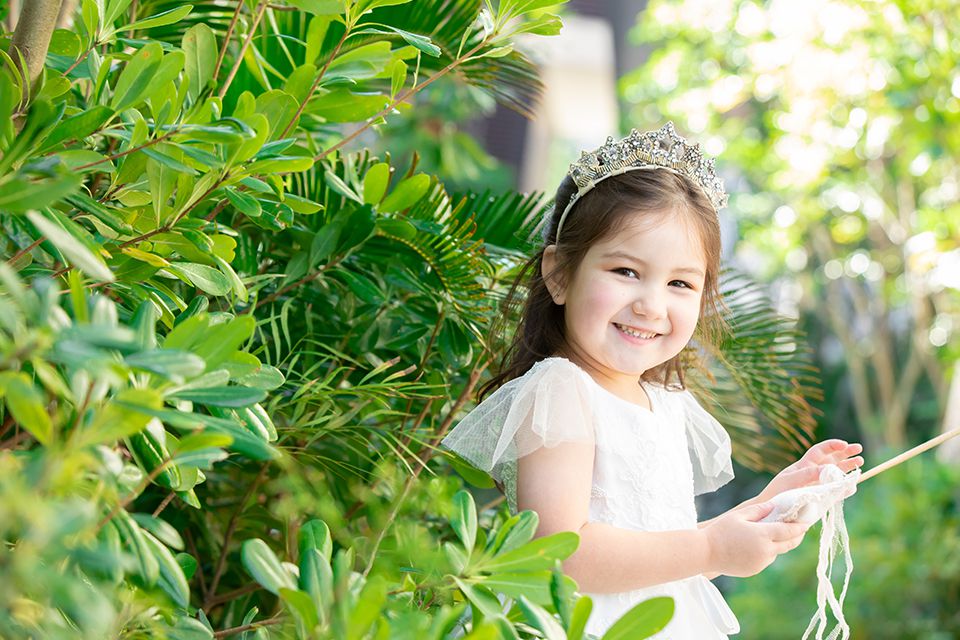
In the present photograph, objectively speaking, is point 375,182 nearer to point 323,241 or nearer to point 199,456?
point 323,241

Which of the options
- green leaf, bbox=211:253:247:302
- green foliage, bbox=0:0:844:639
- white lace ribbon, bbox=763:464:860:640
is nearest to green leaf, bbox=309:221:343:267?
green foliage, bbox=0:0:844:639

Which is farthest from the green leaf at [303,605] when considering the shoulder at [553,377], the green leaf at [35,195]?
the shoulder at [553,377]

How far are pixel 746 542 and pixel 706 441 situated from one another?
0.55m

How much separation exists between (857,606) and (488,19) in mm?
4802

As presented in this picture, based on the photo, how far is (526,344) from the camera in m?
1.71

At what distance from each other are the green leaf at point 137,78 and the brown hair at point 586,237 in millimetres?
755

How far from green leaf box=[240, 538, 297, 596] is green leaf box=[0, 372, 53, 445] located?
0.65ft

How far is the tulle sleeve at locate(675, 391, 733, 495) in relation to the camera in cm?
187

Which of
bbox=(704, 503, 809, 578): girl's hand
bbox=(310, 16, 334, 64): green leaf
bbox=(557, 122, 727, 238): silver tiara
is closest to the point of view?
bbox=(704, 503, 809, 578): girl's hand

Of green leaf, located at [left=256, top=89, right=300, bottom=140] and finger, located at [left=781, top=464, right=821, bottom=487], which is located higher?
green leaf, located at [left=256, top=89, right=300, bottom=140]

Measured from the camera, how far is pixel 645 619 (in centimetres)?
87

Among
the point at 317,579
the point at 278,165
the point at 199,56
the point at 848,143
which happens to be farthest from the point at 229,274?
the point at 848,143

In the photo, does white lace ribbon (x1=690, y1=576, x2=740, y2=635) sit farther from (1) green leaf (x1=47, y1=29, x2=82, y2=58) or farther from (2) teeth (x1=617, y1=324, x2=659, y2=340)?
(1) green leaf (x1=47, y1=29, x2=82, y2=58)

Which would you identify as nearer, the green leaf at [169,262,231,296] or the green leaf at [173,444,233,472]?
the green leaf at [173,444,233,472]
